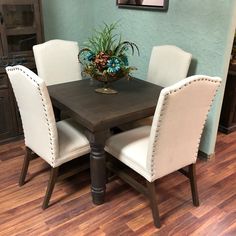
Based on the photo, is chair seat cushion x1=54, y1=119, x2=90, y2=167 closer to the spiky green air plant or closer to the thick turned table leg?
the thick turned table leg

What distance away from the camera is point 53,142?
1.74 meters

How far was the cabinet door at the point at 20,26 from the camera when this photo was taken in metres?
2.45

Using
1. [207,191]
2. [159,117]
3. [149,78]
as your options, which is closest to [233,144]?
[207,191]

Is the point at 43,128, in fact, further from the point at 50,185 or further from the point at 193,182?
the point at 193,182

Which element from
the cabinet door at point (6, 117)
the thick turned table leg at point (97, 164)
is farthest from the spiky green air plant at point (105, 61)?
the cabinet door at point (6, 117)

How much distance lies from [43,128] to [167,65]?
4.17ft

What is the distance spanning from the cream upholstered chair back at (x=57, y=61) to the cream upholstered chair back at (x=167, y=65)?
725mm

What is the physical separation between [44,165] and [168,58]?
146cm

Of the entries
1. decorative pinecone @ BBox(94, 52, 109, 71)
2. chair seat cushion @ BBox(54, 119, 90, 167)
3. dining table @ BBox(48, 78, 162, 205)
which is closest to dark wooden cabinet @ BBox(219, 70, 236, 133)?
dining table @ BBox(48, 78, 162, 205)

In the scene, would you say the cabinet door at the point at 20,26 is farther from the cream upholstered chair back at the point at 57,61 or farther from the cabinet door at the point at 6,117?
the cabinet door at the point at 6,117

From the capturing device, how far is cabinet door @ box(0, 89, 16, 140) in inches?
103

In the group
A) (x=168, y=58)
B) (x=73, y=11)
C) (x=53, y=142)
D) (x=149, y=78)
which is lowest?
(x=53, y=142)

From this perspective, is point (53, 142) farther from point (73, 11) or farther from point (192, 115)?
point (73, 11)

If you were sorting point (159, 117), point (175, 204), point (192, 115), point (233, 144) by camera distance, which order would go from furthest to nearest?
point (233, 144) < point (175, 204) < point (192, 115) < point (159, 117)
